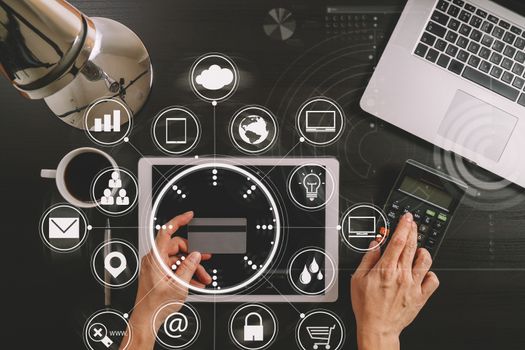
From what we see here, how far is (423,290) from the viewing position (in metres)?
0.80

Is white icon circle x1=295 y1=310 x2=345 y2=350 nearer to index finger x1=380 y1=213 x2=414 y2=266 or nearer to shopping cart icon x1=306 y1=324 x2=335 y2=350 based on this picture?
shopping cart icon x1=306 y1=324 x2=335 y2=350

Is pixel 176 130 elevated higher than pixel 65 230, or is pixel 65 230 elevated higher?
pixel 176 130

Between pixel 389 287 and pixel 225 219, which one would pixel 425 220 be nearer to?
pixel 389 287

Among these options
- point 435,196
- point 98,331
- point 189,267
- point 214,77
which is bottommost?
point 98,331

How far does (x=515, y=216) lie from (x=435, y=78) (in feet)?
0.85

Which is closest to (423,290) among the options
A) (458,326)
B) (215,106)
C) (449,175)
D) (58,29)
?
(458,326)

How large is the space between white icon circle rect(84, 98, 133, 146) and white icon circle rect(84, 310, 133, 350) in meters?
0.28

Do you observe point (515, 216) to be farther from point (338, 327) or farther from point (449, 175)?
point (338, 327)

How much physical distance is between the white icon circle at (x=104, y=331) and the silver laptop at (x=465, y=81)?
0.54m

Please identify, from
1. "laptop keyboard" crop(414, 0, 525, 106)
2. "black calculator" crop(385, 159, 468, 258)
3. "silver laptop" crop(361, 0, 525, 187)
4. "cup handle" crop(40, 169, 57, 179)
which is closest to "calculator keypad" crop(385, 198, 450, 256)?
"black calculator" crop(385, 159, 468, 258)

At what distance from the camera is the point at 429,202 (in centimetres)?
80

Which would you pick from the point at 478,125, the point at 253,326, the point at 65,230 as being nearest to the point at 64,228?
the point at 65,230

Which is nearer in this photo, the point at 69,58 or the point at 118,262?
the point at 69,58

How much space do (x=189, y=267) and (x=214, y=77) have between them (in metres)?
0.31
